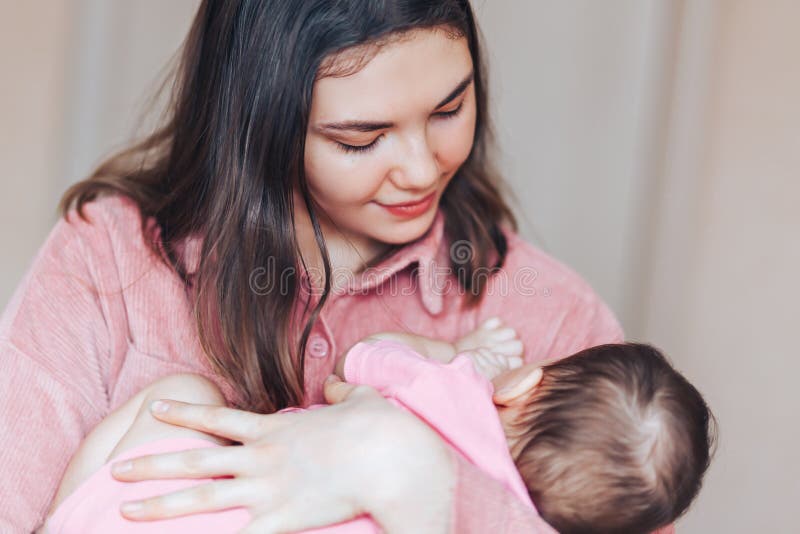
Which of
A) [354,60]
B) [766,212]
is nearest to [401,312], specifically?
[354,60]

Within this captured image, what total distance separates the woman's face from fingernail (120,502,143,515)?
20.8 inches

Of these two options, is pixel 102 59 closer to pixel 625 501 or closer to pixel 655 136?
pixel 655 136

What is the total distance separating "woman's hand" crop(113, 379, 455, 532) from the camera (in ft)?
3.70

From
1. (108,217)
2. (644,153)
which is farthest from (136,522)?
(644,153)

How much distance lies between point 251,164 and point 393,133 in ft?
0.70

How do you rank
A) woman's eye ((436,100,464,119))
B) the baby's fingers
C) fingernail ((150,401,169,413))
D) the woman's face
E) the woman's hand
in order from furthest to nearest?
the baby's fingers
woman's eye ((436,100,464,119))
the woman's face
fingernail ((150,401,169,413))
the woman's hand

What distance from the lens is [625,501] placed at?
1.27 metres

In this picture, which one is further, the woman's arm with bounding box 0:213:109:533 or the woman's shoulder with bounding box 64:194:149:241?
the woman's shoulder with bounding box 64:194:149:241

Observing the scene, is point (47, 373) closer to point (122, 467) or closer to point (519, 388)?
point (122, 467)

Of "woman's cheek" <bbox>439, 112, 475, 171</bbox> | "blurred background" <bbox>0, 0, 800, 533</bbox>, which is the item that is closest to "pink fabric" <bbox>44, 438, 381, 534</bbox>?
"woman's cheek" <bbox>439, 112, 475, 171</bbox>

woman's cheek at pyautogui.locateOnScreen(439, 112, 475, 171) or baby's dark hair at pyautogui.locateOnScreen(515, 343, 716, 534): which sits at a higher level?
woman's cheek at pyautogui.locateOnScreen(439, 112, 475, 171)

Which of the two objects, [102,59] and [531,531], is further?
[102,59]

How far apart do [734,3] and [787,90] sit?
0.25 m

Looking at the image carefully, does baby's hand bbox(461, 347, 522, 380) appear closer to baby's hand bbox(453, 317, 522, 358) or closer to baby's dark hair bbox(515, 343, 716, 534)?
baby's hand bbox(453, 317, 522, 358)
